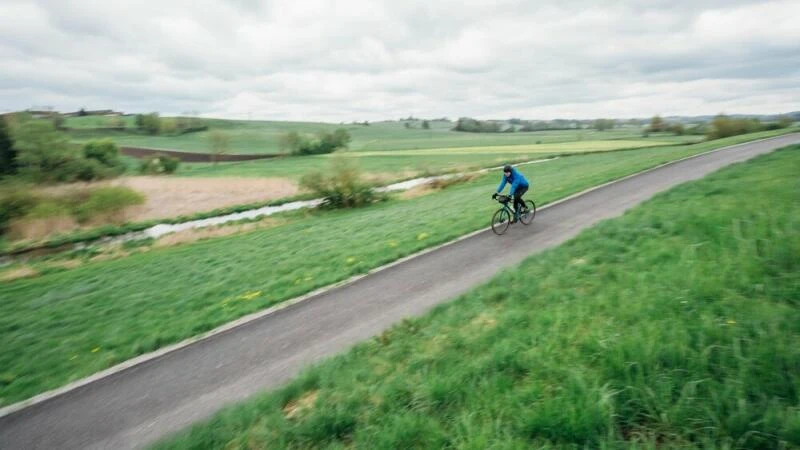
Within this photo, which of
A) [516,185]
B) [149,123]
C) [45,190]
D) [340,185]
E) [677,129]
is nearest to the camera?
[516,185]

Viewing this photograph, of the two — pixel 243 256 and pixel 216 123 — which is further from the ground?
pixel 216 123

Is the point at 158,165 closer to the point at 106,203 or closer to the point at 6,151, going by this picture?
the point at 6,151

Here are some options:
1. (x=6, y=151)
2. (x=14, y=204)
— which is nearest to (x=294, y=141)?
(x=6, y=151)

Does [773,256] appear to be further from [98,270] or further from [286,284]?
[98,270]

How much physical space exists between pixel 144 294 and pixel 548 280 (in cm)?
1200

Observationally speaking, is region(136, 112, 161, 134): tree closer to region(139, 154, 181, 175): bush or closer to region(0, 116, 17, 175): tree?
region(139, 154, 181, 175): bush

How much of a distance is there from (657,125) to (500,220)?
95.9 metres

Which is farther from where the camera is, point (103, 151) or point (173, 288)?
point (103, 151)

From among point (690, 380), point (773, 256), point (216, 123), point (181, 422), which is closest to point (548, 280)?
point (773, 256)

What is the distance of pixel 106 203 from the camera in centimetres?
2852

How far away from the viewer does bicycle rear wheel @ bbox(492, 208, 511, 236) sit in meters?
12.4

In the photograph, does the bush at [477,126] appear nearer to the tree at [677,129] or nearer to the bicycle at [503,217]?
the tree at [677,129]

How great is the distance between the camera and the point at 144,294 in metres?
12.2

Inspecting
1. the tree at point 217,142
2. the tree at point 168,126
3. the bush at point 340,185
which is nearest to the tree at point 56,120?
the tree at point 217,142
